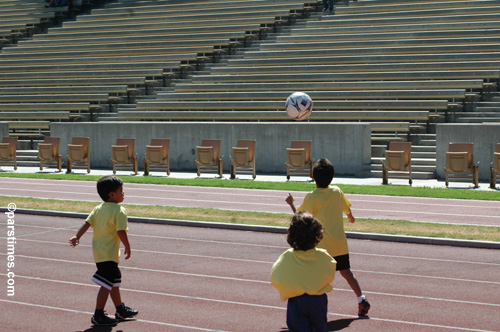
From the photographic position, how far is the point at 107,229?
824 centimetres

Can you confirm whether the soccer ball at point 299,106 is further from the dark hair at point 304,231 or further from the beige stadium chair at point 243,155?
the dark hair at point 304,231

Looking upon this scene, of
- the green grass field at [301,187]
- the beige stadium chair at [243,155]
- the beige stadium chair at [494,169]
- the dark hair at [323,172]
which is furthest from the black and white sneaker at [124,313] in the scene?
the beige stadium chair at [243,155]

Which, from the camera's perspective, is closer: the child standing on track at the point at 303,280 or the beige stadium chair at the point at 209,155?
the child standing on track at the point at 303,280

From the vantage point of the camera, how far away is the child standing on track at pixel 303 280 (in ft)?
18.3

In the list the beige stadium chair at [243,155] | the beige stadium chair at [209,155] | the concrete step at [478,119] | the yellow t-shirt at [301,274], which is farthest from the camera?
the concrete step at [478,119]

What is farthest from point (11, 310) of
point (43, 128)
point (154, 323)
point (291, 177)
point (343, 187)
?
point (43, 128)

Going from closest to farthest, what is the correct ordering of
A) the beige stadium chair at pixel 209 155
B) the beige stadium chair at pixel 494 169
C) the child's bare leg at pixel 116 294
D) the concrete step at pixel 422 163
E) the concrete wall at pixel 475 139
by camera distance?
the child's bare leg at pixel 116 294
the beige stadium chair at pixel 494 169
the concrete wall at pixel 475 139
the concrete step at pixel 422 163
the beige stadium chair at pixel 209 155

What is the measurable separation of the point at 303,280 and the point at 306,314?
0.23 meters

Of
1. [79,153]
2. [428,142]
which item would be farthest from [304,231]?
[79,153]

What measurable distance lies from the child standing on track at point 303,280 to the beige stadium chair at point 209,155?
19090mm

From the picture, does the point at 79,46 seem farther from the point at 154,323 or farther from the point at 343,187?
the point at 154,323

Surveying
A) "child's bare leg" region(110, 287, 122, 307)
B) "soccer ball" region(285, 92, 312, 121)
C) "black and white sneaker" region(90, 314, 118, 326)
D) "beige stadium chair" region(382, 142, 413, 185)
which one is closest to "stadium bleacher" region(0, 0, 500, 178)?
"beige stadium chair" region(382, 142, 413, 185)

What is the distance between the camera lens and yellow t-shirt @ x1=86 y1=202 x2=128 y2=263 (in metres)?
8.21

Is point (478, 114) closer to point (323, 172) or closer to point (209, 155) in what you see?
point (209, 155)
